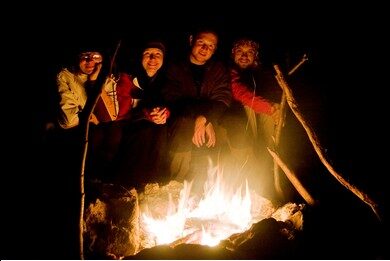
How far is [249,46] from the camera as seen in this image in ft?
18.1

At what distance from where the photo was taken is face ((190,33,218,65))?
5.43 metres

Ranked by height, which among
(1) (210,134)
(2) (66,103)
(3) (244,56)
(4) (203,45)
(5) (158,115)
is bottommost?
(1) (210,134)

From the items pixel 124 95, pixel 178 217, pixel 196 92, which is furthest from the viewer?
pixel 196 92

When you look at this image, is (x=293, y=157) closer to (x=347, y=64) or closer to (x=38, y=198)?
(x=347, y=64)

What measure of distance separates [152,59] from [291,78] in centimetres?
305

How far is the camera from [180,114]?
17.8 feet

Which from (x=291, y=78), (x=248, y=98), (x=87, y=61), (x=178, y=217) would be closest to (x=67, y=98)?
(x=87, y=61)

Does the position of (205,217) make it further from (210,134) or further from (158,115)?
(158,115)

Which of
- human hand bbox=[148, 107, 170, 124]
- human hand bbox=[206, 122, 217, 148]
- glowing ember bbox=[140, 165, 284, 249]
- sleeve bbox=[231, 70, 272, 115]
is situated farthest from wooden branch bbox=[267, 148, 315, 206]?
human hand bbox=[148, 107, 170, 124]

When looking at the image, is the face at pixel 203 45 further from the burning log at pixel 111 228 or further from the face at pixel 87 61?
the burning log at pixel 111 228

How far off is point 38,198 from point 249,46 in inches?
146

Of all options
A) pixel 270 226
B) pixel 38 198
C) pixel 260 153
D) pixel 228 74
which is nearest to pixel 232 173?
pixel 260 153

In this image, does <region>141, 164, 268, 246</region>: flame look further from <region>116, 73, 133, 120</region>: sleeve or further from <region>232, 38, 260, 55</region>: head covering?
<region>232, 38, 260, 55</region>: head covering

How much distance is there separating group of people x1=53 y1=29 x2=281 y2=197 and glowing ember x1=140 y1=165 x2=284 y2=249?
2.39 feet
